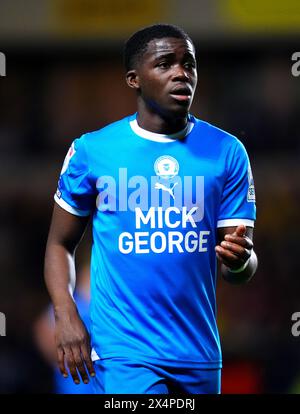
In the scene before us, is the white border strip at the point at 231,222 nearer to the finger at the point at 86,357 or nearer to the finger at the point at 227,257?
the finger at the point at 227,257

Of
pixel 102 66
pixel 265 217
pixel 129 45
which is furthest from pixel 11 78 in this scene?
pixel 129 45

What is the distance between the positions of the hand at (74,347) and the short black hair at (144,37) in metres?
1.16

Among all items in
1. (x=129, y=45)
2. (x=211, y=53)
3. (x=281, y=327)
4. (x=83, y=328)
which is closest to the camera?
(x=83, y=328)

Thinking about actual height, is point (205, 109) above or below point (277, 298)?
above

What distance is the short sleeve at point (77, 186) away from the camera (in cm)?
448

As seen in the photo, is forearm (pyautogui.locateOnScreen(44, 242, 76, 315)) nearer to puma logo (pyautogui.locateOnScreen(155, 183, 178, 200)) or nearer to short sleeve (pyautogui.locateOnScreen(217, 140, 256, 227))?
puma logo (pyautogui.locateOnScreen(155, 183, 178, 200))

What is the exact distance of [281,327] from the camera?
9.77 m

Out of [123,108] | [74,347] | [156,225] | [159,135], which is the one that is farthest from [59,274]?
[123,108]

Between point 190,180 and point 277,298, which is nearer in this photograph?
point 190,180

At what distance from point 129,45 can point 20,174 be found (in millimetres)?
6804

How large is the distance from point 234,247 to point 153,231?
1.50ft

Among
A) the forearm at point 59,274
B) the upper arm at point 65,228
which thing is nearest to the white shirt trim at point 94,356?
the forearm at point 59,274

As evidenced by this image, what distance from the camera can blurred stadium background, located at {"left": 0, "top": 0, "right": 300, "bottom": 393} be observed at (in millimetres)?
10117
